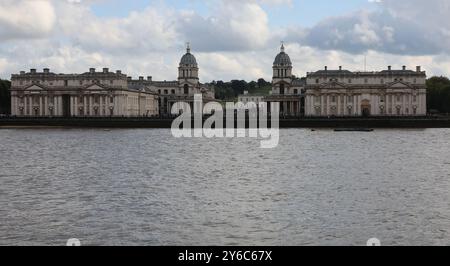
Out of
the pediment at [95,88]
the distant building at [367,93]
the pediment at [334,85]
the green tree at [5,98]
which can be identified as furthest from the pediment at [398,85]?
the green tree at [5,98]

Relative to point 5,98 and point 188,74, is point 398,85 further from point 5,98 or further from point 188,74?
point 5,98

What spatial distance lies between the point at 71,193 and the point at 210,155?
23.9 meters

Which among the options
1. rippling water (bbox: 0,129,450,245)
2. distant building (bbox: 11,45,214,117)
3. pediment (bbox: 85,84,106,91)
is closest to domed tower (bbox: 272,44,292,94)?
distant building (bbox: 11,45,214,117)

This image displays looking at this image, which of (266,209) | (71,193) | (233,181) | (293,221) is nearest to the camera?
(293,221)

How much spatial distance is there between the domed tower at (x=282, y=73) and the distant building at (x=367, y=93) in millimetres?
11743

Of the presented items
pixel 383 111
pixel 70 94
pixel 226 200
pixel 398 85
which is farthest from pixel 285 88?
pixel 226 200

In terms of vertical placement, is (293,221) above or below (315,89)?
below

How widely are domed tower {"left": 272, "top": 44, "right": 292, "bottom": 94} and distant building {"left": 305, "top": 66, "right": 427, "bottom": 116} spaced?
11743 mm

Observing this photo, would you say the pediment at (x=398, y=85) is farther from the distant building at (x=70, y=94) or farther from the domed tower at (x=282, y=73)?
the distant building at (x=70, y=94)

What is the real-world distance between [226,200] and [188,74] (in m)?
127
